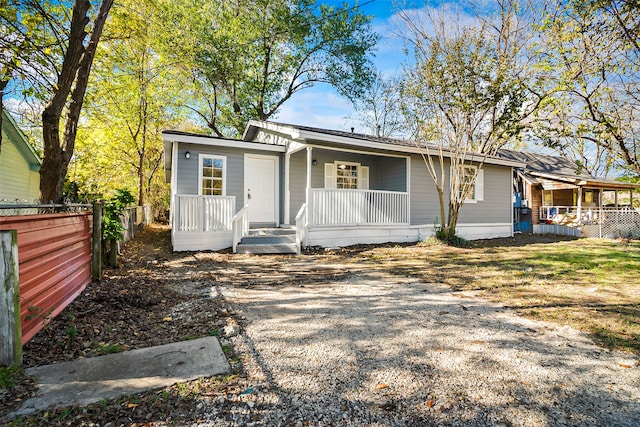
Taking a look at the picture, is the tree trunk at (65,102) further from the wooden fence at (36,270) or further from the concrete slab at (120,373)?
the concrete slab at (120,373)

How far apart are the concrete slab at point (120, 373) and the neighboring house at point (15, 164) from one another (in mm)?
9460

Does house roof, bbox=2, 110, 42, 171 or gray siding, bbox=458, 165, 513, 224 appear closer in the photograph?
house roof, bbox=2, 110, 42, 171

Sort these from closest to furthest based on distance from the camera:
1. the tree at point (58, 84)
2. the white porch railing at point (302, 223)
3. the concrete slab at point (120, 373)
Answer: the concrete slab at point (120, 373) < the tree at point (58, 84) < the white porch railing at point (302, 223)

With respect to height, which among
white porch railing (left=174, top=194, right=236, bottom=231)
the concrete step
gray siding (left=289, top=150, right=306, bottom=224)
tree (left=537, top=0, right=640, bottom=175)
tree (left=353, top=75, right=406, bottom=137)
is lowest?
the concrete step

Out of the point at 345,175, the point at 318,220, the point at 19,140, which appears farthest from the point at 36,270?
the point at 19,140

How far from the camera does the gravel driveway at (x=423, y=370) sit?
1.84 m

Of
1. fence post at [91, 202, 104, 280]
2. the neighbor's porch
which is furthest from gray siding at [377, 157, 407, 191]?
the neighbor's porch

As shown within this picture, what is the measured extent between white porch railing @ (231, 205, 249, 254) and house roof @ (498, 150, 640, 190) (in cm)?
1264

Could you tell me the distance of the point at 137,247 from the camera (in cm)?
877

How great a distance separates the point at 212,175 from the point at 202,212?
165 cm

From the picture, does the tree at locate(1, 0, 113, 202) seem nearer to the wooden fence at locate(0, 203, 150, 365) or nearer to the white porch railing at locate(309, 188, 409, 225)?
the wooden fence at locate(0, 203, 150, 365)

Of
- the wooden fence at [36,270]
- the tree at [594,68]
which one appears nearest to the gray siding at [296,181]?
the wooden fence at [36,270]

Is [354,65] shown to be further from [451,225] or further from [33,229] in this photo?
[33,229]

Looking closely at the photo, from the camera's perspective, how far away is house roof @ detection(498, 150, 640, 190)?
15.6 m
